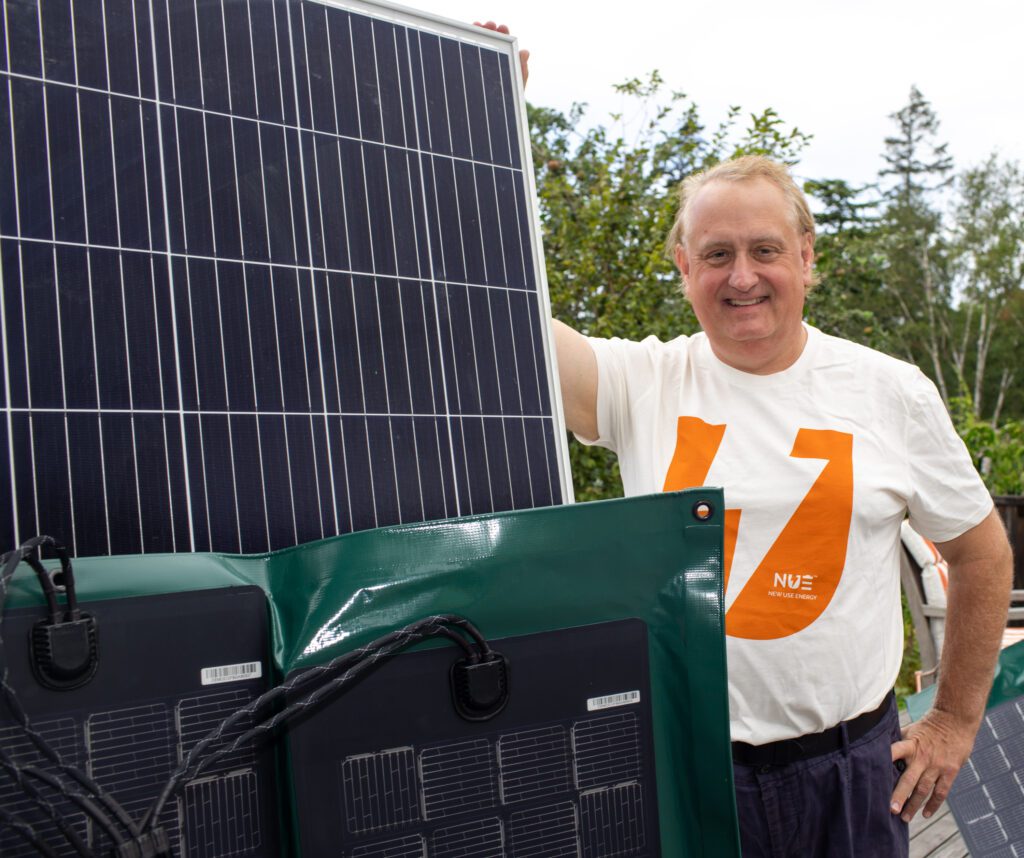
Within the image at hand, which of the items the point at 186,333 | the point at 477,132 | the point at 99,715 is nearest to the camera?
the point at 99,715

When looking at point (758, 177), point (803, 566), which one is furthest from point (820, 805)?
point (758, 177)

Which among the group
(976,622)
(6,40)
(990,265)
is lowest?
(976,622)

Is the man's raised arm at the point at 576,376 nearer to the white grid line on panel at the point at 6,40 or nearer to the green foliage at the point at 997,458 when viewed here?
the white grid line on panel at the point at 6,40

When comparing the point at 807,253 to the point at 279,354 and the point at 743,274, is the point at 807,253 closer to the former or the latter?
the point at 743,274

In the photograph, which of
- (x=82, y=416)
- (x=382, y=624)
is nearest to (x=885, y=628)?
(x=382, y=624)

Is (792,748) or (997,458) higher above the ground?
(997,458)

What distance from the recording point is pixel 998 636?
224 cm

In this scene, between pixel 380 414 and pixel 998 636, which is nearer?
pixel 380 414

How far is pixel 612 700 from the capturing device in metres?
0.99

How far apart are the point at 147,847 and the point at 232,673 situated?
0.16 meters

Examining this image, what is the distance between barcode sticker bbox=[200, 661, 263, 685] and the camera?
884 mm

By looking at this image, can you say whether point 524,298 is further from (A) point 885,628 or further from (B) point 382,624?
(A) point 885,628

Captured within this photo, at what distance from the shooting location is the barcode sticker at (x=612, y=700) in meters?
0.98

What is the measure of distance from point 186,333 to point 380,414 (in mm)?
244
